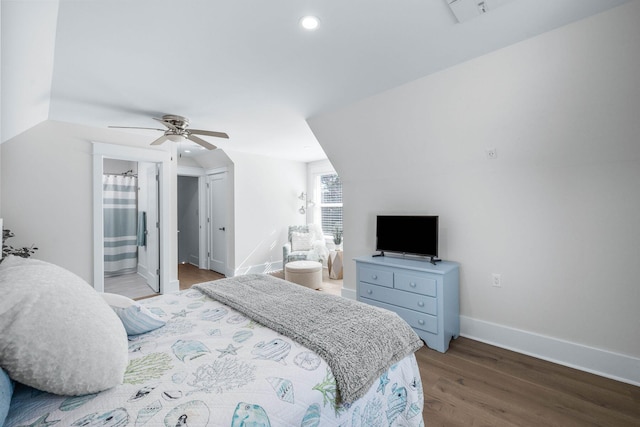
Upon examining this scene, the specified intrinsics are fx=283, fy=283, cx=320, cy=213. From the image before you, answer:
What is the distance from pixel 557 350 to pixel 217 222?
5.42 m

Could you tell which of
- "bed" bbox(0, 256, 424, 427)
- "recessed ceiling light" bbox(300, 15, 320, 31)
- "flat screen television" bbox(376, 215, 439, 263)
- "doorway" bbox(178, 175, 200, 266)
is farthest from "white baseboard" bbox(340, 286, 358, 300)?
"doorway" bbox(178, 175, 200, 266)

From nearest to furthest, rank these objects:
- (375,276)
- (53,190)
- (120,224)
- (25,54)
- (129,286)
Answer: (25,54) → (375,276) → (53,190) → (129,286) → (120,224)

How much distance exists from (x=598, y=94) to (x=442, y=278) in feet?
5.71

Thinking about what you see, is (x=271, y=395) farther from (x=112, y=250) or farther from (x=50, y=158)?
(x=112, y=250)

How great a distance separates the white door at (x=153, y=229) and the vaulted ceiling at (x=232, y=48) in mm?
1606

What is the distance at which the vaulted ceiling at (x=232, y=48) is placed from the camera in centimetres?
153

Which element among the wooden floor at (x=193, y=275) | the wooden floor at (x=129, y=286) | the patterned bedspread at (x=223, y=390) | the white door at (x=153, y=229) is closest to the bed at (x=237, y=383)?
the patterned bedspread at (x=223, y=390)

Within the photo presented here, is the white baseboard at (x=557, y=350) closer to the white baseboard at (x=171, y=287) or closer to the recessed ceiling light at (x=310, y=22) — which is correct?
the recessed ceiling light at (x=310, y=22)

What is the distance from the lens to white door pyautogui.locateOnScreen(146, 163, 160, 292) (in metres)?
4.32

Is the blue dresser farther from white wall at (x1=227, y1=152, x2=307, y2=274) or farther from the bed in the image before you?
white wall at (x1=227, y1=152, x2=307, y2=274)

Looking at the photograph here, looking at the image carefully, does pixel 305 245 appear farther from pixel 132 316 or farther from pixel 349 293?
pixel 132 316

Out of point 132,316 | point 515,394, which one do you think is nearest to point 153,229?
point 132,316

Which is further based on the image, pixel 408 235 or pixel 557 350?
pixel 408 235

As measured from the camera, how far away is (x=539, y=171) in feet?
8.05
